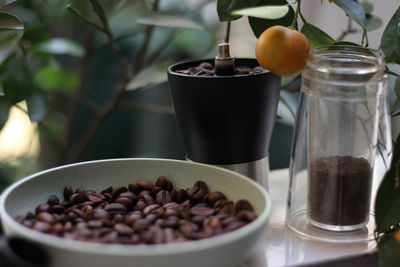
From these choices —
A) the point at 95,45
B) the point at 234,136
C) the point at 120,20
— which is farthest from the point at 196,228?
the point at 95,45

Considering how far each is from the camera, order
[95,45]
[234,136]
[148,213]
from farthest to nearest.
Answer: [95,45] → [234,136] → [148,213]

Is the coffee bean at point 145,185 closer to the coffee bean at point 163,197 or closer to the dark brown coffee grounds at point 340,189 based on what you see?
the coffee bean at point 163,197

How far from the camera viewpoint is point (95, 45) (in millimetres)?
1335

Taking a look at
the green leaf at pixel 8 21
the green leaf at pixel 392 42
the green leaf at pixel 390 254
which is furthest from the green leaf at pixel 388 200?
the green leaf at pixel 8 21

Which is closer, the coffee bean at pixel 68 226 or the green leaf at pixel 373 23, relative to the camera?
the coffee bean at pixel 68 226

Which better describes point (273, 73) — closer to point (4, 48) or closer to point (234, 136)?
point (234, 136)

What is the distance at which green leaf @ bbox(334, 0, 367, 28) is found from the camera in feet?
2.25

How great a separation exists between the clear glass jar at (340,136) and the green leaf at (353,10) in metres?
0.04

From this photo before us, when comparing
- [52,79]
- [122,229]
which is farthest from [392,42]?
[52,79]

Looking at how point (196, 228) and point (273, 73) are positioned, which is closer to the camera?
point (196, 228)

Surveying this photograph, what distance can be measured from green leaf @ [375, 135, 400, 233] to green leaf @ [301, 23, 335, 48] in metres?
0.18

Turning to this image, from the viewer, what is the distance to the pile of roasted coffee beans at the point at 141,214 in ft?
1.85

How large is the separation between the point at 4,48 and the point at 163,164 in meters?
0.41

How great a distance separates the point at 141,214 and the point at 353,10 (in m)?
0.35
